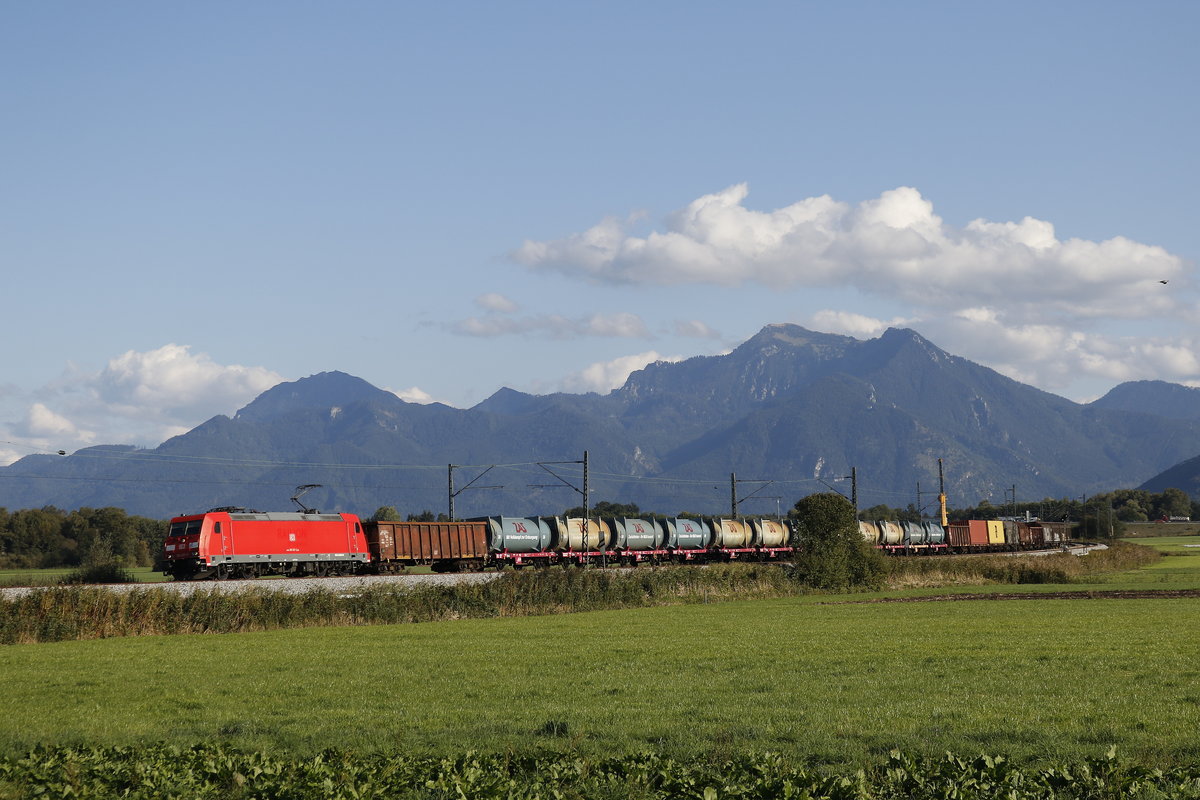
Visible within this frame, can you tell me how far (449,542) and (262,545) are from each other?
1605 cm

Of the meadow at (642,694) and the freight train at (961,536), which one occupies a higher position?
the meadow at (642,694)

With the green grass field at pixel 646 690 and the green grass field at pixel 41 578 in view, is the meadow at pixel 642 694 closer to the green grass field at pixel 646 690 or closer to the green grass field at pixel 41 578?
the green grass field at pixel 646 690

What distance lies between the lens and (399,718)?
18.7 meters

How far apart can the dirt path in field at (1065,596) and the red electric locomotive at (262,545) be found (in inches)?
1333

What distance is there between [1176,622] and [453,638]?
2223 centimetres

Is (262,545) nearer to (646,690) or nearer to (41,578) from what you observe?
(41,578)

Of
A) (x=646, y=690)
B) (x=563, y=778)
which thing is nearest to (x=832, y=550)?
(x=646, y=690)

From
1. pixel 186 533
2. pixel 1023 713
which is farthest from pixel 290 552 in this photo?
pixel 1023 713

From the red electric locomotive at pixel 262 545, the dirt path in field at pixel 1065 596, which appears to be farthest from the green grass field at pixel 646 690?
the red electric locomotive at pixel 262 545

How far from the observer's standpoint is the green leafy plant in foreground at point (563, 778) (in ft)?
41.4

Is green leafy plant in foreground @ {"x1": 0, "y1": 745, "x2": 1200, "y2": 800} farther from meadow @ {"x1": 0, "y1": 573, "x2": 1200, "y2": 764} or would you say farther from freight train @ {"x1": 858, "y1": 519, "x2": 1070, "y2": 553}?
freight train @ {"x1": 858, "y1": 519, "x2": 1070, "y2": 553}

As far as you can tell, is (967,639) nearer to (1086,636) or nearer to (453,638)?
(1086,636)

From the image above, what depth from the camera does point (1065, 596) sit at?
5388cm

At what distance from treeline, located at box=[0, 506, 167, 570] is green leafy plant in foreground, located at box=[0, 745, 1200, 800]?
10850 centimetres
